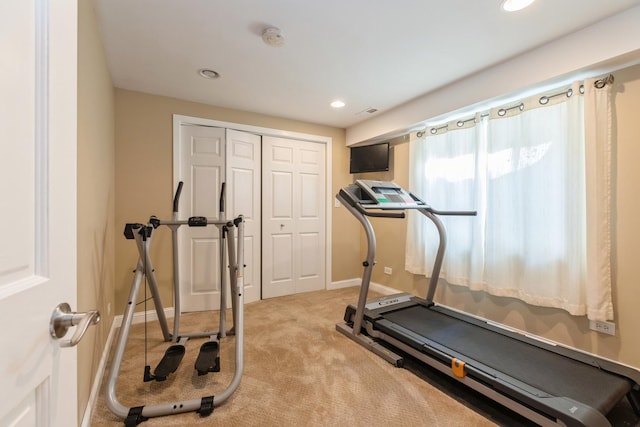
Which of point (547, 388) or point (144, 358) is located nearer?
point (547, 388)

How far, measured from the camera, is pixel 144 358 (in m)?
2.14

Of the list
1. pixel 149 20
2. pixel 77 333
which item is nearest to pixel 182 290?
pixel 149 20

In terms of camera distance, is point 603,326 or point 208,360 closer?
point 208,360

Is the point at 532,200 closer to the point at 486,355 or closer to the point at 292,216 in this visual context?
the point at 486,355

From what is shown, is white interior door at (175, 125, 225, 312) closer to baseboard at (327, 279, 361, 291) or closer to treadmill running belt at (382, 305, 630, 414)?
baseboard at (327, 279, 361, 291)

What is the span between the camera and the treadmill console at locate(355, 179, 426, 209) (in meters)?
2.36

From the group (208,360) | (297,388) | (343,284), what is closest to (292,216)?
(343,284)

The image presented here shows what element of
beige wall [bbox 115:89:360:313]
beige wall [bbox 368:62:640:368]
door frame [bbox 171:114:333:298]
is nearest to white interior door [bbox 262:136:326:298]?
door frame [bbox 171:114:333:298]

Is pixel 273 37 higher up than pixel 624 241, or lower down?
higher up

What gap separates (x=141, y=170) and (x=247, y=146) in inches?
45.5

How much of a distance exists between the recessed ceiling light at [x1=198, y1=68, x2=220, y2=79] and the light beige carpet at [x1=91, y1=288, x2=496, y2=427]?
2.34 meters

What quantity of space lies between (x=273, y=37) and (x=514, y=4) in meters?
1.49

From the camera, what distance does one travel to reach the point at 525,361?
69.4 inches

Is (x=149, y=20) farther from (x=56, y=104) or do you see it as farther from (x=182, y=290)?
(x=182, y=290)
